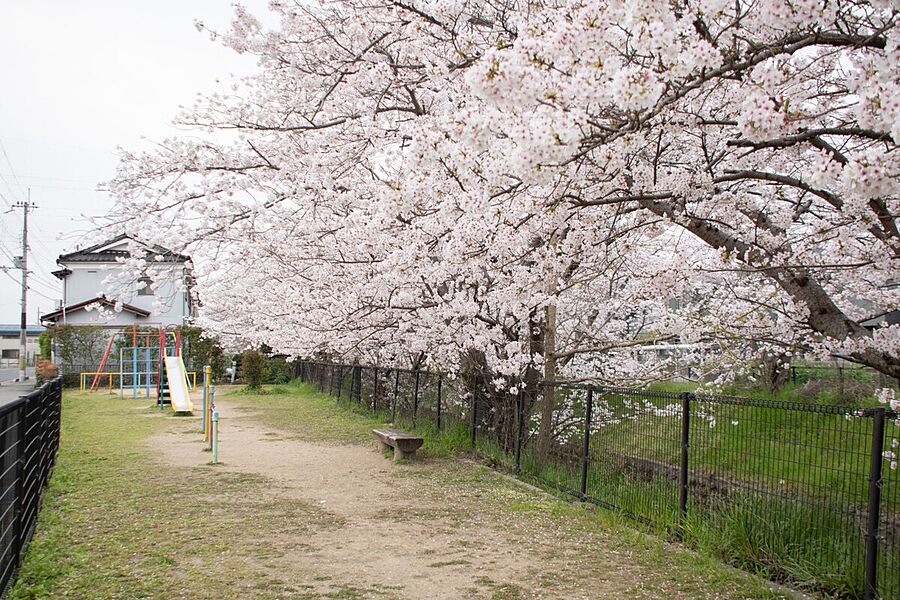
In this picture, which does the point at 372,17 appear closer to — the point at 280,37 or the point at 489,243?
the point at 280,37

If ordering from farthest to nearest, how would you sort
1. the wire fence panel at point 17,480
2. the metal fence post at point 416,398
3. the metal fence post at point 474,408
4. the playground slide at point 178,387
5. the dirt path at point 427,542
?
the playground slide at point 178,387
the metal fence post at point 416,398
the metal fence post at point 474,408
the dirt path at point 427,542
the wire fence panel at point 17,480

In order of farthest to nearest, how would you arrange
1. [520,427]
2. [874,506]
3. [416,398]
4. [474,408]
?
[416,398], [474,408], [520,427], [874,506]

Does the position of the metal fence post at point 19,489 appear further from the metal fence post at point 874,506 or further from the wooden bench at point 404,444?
the wooden bench at point 404,444

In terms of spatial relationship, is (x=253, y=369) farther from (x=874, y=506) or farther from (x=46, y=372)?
(x=874, y=506)

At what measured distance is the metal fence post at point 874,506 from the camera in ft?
14.8

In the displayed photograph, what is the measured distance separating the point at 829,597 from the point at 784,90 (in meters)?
3.33

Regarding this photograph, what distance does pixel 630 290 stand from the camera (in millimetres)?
10336

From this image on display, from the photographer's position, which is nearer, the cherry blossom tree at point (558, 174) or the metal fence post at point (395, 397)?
the cherry blossom tree at point (558, 174)

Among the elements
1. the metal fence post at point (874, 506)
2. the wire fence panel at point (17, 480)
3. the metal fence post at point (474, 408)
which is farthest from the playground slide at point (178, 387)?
the metal fence post at point (874, 506)

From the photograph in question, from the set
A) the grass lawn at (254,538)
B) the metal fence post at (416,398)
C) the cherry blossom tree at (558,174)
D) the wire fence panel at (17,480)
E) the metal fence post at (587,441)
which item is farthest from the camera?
the metal fence post at (416,398)

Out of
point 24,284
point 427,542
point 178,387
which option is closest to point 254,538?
point 427,542

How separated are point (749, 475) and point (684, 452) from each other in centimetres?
55

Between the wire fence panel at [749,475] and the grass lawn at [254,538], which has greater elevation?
the wire fence panel at [749,475]

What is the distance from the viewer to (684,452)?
6430 mm
